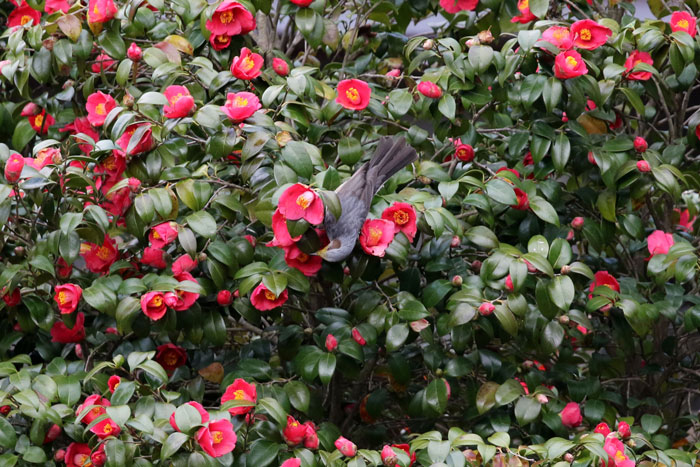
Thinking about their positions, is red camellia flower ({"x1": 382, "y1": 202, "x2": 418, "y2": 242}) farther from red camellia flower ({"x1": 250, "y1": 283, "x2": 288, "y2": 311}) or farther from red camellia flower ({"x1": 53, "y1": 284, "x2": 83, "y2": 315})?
red camellia flower ({"x1": 53, "y1": 284, "x2": 83, "y2": 315})

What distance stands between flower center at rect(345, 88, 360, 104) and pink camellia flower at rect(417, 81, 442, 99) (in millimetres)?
131

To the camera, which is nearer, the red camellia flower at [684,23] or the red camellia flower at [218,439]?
the red camellia flower at [218,439]

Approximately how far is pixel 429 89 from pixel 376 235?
394 mm

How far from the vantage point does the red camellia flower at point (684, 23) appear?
193 cm

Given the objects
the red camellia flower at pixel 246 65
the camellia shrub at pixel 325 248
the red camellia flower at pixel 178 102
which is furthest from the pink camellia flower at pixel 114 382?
the red camellia flower at pixel 246 65

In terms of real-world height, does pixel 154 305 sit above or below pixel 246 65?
below

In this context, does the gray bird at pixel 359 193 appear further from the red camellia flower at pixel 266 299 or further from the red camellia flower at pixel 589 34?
the red camellia flower at pixel 589 34

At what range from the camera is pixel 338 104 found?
190 centimetres

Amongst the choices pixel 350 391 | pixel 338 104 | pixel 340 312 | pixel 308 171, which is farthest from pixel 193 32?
pixel 350 391

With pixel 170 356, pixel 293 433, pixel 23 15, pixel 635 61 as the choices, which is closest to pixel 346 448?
pixel 293 433

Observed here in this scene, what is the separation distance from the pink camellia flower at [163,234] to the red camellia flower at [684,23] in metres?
1.18

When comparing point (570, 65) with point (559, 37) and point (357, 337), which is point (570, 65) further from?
point (357, 337)

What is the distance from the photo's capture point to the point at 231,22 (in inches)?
75.5

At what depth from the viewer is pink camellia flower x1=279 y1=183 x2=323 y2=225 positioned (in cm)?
151
